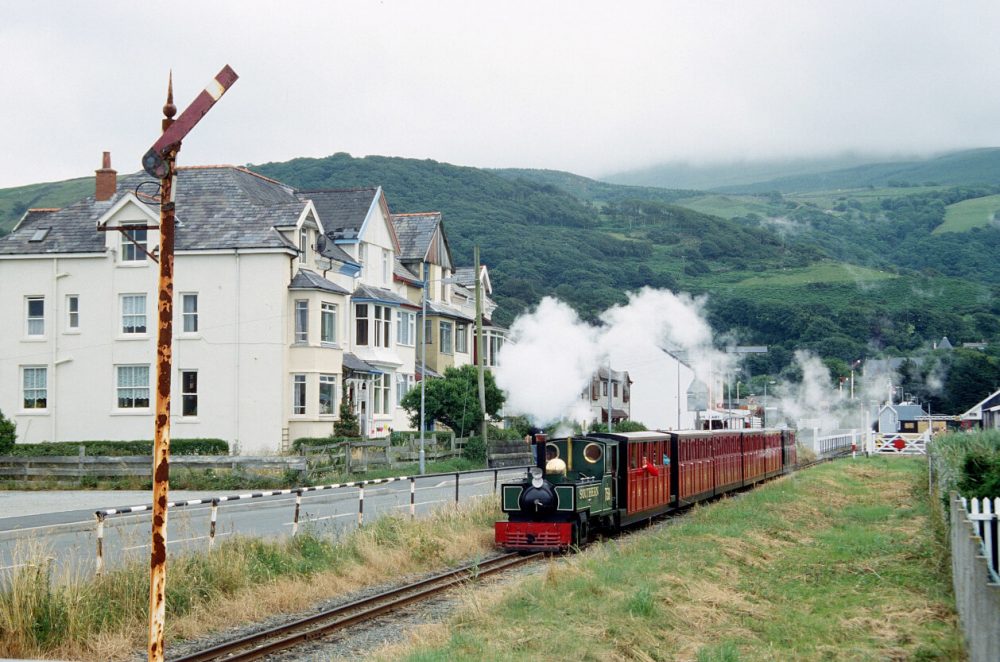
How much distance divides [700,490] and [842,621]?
19071 millimetres

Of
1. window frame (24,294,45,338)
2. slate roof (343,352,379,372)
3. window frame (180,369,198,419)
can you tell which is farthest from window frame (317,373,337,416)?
window frame (24,294,45,338)

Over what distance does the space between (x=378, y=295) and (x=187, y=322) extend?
10.3 metres

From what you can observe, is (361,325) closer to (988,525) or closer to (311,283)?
(311,283)

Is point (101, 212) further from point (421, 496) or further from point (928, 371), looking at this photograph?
point (928, 371)

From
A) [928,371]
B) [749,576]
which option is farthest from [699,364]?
[749,576]

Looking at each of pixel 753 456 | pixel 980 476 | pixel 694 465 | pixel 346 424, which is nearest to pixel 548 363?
pixel 753 456

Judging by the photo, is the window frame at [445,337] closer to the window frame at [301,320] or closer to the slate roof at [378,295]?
the slate roof at [378,295]

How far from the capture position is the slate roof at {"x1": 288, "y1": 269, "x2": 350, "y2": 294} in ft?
154

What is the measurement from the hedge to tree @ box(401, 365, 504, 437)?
10822 mm

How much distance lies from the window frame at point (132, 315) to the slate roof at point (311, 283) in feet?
20.7

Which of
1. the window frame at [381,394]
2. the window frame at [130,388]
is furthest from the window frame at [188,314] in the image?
the window frame at [381,394]

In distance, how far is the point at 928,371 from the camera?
12250cm

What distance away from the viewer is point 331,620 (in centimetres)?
1529

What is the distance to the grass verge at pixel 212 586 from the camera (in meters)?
13.0
